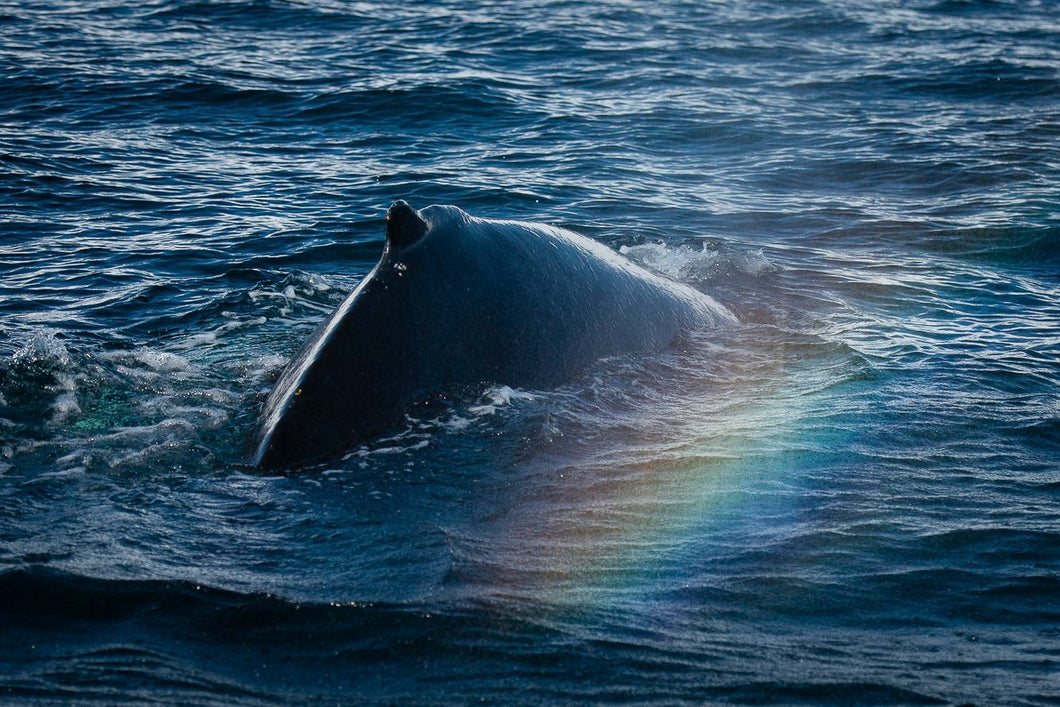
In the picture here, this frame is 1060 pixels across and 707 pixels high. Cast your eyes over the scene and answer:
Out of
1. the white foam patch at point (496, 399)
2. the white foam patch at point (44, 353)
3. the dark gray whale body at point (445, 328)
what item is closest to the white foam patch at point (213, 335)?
the white foam patch at point (44, 353)

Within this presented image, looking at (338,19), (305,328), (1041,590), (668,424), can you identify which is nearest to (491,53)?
(338,19)

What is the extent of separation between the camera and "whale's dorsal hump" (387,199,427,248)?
239 inches

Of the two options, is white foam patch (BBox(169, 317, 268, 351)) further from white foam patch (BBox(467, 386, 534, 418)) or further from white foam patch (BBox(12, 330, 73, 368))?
white foam patch (BBox(467, 386, 534, 418))

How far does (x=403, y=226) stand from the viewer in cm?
609

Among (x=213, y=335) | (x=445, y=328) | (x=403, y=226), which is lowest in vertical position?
(x=213, y=335)

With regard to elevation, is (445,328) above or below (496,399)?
above

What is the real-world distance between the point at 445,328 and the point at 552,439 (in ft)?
2.76

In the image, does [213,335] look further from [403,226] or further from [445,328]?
[445,328]

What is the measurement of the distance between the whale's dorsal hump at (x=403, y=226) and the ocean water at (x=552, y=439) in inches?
33.8

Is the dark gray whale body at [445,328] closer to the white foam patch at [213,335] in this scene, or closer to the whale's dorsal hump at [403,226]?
the whale's dorsal hump at [403,226]

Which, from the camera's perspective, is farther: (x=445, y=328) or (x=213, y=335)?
(x=213, y=335)

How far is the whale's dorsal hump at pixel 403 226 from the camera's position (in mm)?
6062

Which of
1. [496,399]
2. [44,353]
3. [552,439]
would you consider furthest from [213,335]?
[552,439]

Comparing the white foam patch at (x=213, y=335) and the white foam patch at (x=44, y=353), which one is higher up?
the white foam patch at (x=44, y=353)
